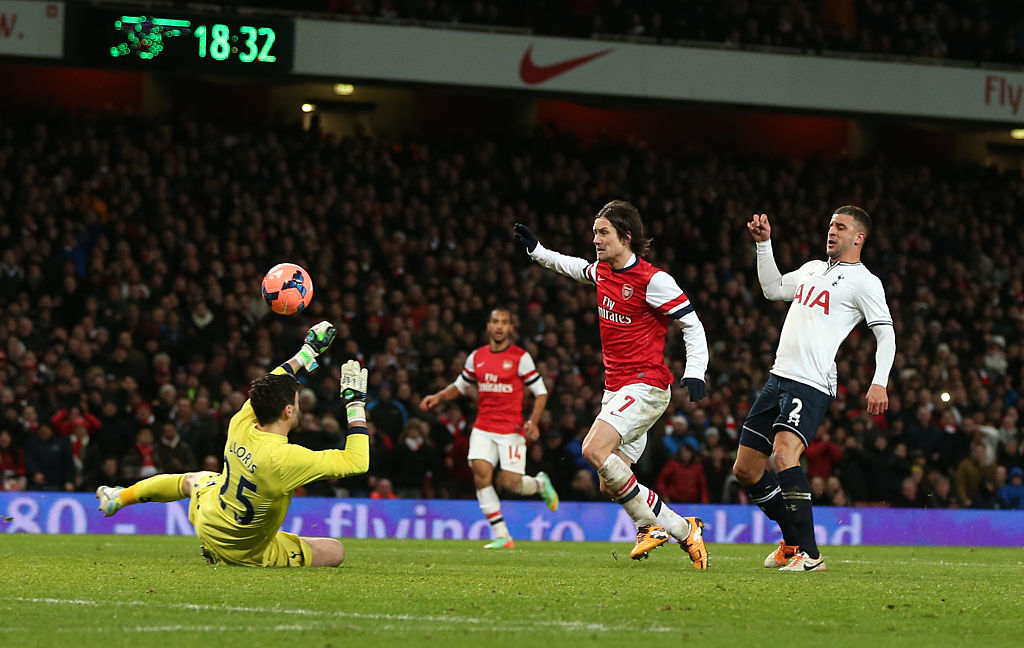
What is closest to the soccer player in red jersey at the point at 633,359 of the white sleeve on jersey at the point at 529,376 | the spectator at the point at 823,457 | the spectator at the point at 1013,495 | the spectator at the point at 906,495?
the white sleeve on jersey at the point at 529,376

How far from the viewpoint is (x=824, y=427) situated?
1933 centimetres

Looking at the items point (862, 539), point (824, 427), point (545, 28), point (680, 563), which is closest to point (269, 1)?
point (545, 28)

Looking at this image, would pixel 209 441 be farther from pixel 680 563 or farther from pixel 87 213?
pixel 680 563

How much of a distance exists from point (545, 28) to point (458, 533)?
33.8 ft

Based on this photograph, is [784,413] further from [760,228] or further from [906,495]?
[906,495]

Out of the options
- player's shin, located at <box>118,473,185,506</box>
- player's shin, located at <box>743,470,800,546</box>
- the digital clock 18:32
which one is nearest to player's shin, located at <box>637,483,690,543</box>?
player's shin, located at <box>743,470,800,546</box>

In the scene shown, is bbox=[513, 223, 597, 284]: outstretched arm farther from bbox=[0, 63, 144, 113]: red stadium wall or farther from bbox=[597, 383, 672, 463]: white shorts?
bbox=[0, 63, 144, 113]: red stadium wall

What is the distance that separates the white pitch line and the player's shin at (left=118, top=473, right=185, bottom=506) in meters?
2.33

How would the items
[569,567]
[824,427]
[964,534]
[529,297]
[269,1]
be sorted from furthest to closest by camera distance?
[269,1]
[529,297]
[824,427]
[964,534]
[569,567]

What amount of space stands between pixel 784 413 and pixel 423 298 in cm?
1146

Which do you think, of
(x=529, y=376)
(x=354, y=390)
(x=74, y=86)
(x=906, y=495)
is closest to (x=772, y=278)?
(x=354, y=390)

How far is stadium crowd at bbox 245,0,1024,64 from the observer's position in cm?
2355

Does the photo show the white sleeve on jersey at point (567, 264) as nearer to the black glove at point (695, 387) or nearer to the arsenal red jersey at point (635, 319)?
the arsenal red jersey at point (635, 319)

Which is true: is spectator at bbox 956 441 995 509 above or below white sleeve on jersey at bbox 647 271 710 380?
below
